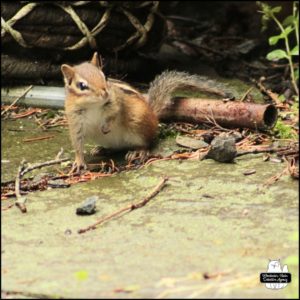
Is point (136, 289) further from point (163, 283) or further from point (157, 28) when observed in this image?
point (157, 28)

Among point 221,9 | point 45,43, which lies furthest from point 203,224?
point 221,9

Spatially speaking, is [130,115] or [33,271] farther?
[130,115]

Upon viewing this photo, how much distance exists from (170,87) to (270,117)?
0.68 meters

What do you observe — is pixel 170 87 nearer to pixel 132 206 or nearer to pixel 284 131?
pixel 284 131

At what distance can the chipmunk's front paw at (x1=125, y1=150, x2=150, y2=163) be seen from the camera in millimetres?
4562

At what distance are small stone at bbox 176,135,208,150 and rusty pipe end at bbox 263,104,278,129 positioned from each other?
39cm

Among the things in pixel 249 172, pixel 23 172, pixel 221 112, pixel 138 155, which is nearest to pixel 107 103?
pixel 138 155

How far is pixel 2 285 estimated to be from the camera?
9.05 feet

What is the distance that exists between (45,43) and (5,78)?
0.40 meters

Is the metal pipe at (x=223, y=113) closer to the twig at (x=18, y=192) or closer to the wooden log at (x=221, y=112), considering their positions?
the wooden log at (x=221, y=112)

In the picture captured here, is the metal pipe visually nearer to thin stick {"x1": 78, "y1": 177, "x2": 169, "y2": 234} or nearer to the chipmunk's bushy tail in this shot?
the chipmunk's bushy tail

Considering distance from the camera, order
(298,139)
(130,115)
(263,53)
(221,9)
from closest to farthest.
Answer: (298,139), (130,115), (263,53), (221,9)

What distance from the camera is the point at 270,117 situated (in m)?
4.73

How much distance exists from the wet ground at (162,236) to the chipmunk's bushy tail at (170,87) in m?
0.75
